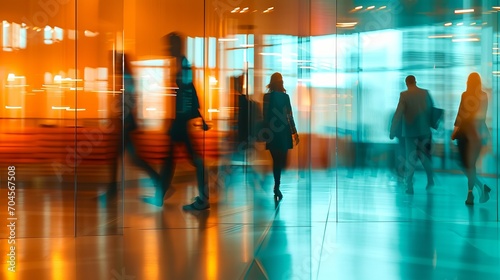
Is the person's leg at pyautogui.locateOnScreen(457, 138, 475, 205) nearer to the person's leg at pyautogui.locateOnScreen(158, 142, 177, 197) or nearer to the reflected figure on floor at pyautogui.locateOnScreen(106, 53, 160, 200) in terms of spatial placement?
the person's leg at pyautogui.locateOnScreen(158, 142, 177, 197)

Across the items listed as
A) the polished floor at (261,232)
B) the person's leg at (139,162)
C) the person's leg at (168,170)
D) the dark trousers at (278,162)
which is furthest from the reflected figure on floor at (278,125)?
the person's leg at (139,162)

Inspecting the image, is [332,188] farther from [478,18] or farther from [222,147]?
[478,18]

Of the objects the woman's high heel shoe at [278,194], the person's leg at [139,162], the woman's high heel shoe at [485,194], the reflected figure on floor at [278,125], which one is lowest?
the woman's high heel shoe at [485,194]

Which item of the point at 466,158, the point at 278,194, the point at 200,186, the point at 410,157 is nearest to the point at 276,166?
the point at 278,194

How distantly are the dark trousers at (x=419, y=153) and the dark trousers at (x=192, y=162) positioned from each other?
2.24 m

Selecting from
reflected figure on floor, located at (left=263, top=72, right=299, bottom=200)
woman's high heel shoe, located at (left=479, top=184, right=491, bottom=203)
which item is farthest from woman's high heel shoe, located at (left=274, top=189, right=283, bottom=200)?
woman's high heel shoe, located at (left=479, top=184, right=491, bottom=203)

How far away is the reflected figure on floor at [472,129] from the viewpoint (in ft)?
24.2

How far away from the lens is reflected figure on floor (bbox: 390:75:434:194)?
7.46m

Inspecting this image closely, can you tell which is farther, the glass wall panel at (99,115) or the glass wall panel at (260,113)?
the glass wall panel at (99,115)

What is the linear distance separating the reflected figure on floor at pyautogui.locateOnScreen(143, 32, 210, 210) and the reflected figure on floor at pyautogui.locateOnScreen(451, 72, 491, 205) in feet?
9.10

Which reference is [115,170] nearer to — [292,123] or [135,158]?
[135,158]

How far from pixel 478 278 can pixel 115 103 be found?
12.9ft

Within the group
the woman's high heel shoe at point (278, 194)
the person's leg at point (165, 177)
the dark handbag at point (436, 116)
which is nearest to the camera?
the woman's high heel shoe at point (278, 194)

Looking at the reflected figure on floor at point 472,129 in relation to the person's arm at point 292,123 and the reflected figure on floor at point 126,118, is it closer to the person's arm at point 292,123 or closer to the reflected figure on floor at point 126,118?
the person's arm at point 292,123
